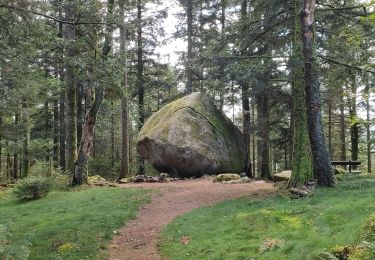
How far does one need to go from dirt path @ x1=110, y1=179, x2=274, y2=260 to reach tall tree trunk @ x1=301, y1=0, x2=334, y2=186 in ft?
7.32

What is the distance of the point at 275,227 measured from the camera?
7.99 meters

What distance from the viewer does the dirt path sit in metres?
8.81

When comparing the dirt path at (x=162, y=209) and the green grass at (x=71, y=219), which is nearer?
the green grass at (x=71, y=219)

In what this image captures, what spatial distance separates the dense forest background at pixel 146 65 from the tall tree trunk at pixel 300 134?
0.13 m

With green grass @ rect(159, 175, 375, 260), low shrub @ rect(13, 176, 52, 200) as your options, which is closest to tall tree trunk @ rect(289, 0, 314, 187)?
green grass @ rect(159, 175, 375, 260)

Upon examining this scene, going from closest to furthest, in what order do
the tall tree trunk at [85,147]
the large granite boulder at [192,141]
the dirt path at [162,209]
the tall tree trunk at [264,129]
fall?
the dirt path at [162,209] → the tall tree trunk at [85,147] → the large granite boulder at [192,141] → the tall tree trunk at [264,129]

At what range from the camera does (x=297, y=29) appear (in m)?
12.7

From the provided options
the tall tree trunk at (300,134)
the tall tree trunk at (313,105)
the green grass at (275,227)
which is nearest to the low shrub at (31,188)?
the green grass at (275,227)

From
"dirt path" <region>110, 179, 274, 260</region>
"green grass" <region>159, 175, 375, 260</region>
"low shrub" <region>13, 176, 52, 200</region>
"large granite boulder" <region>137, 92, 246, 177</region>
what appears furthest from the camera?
"large granite boulder" <region>137, 92, 246, 177</region>

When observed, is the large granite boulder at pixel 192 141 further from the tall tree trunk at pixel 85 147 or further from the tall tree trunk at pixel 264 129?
the tall tree trunk at pixel 85 147

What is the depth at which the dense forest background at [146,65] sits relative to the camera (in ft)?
32.2

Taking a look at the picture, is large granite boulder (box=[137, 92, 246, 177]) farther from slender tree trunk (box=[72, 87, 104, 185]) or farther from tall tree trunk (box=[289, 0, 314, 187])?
tall tree trunk (box=[289, 0, 314, 187])

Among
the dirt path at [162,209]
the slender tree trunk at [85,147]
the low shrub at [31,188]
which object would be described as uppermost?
the slender tree trunk at [85,147]

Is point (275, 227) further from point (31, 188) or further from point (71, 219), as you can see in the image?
point (31, 188)
